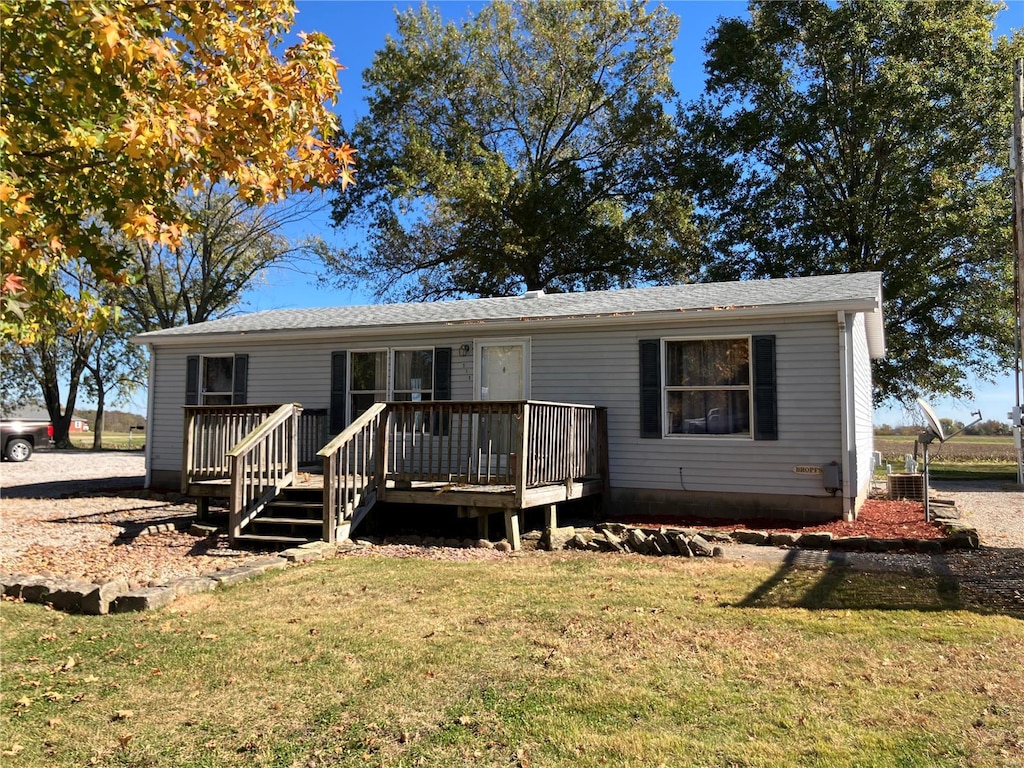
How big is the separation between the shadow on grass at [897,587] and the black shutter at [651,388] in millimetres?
3409

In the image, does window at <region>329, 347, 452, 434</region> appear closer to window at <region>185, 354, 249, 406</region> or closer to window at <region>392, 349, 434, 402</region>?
window at <region>392, 349, 434, 402</region>

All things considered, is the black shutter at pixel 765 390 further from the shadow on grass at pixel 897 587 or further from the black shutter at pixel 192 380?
the black shutter at pixel 192 380

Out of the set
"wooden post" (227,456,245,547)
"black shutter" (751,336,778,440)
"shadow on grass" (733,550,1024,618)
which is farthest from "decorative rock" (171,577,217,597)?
"black shutter" (751,336,778,440)

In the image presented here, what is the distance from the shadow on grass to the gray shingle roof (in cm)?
352

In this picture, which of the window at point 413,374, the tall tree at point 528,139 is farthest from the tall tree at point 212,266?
the window at point 413,374

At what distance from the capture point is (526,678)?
3980 millimetres

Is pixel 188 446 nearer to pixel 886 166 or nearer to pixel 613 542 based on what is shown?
pixel 613 542

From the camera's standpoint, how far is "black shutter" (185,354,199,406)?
538 inches

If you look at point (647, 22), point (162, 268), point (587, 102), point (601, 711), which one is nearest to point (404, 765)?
point (601, 711)

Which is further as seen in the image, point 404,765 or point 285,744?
point 285,744

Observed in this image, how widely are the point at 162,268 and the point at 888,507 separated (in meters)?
28.6

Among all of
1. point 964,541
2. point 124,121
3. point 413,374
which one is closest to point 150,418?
point 413,374

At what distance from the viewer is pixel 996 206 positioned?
64.3 feet

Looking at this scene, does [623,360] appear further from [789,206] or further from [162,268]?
[162,268]
